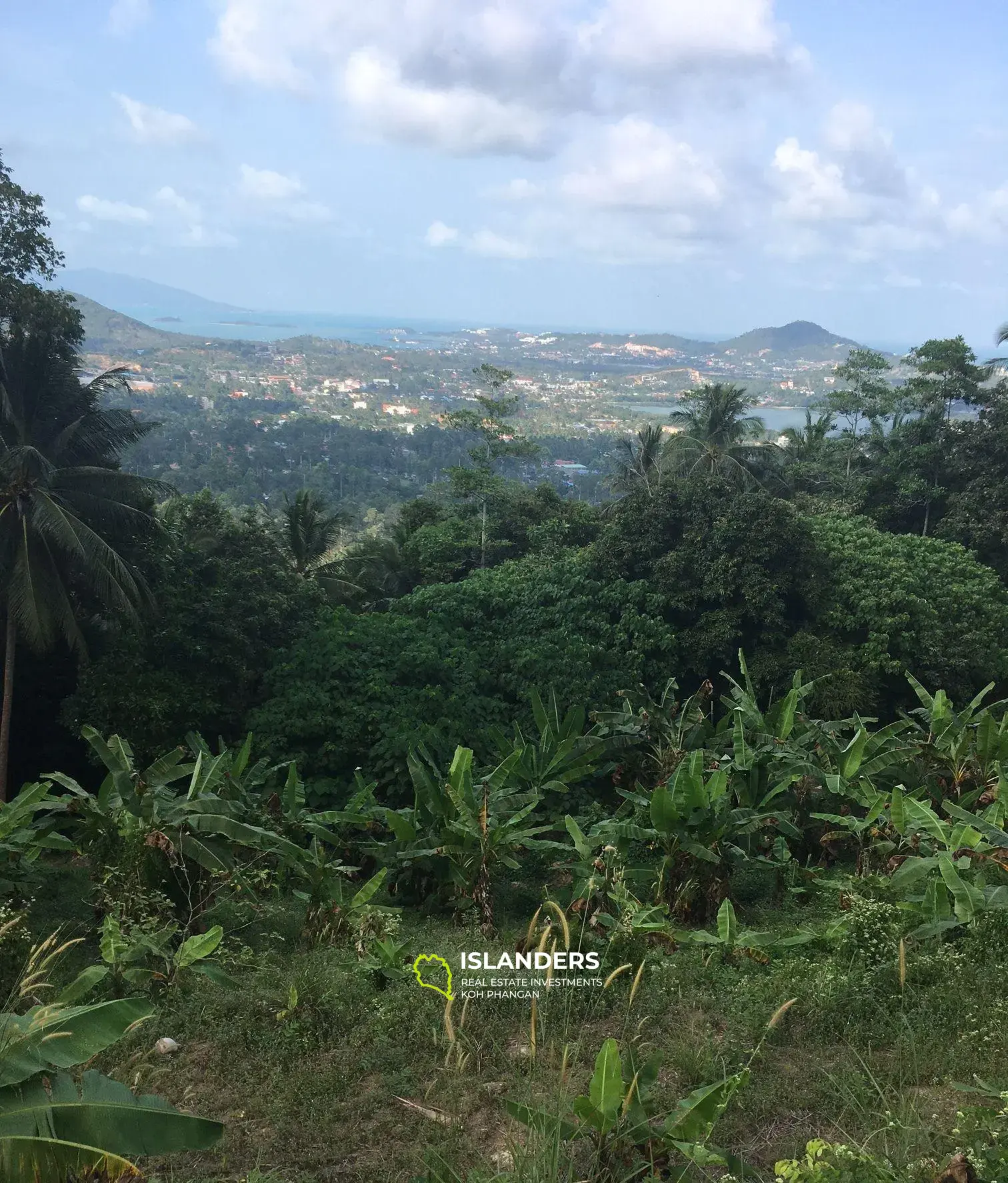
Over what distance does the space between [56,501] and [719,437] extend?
830 inches

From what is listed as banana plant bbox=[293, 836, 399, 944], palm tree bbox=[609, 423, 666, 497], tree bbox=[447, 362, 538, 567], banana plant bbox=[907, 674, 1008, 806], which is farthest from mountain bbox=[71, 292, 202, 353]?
banana plant bbox=[907, 674, 1008, 806]

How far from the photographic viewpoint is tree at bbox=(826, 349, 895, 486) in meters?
33.2

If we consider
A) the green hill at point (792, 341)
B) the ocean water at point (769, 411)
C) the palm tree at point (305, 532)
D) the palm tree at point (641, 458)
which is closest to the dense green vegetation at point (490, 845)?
the palm tree at point (305, 532)

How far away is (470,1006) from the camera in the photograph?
4047mm

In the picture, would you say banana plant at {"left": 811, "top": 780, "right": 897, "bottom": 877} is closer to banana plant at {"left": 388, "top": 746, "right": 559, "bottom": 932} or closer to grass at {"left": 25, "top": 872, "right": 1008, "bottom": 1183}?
grass at {"left": 25, "top": 872, "right": 1008, "bottom": 1183}

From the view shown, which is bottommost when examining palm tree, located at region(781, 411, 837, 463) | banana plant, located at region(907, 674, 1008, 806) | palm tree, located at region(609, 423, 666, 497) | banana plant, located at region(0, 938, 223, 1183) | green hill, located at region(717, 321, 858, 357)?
banana plant, located at region(907, 674, 1008, 806)

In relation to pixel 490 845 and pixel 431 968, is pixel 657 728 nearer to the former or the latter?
pixel 490 845

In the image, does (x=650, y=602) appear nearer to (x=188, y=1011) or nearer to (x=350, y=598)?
(x=350, y=598)

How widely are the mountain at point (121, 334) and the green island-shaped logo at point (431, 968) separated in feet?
398

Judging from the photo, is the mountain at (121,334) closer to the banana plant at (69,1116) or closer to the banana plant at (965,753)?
the banana plant at (965,753)

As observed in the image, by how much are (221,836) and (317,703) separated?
5496 mm

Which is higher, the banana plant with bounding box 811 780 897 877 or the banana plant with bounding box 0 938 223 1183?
the banana plant with bounding box 0 938 223 1183

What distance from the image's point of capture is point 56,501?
429 inches

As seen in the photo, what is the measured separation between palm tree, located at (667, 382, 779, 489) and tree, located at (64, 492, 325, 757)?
589 inches
